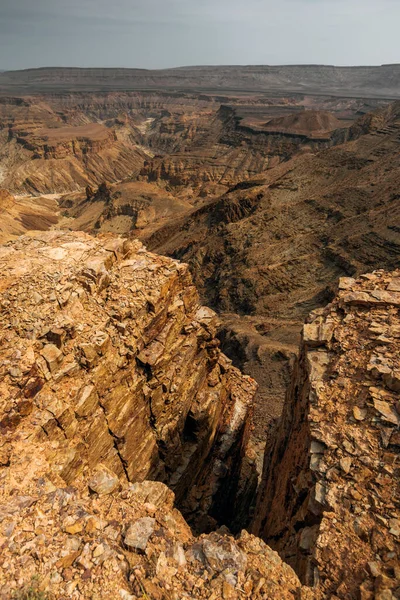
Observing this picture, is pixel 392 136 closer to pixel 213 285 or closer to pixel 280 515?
pixel 213 285

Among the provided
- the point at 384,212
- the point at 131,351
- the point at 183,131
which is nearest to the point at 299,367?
the point at 131,351

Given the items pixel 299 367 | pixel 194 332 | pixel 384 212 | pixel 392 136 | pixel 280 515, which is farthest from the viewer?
pixel 392 136

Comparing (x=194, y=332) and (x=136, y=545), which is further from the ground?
(x=136, y=545)

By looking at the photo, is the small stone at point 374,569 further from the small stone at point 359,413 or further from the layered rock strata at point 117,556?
the small stone at point 359,413

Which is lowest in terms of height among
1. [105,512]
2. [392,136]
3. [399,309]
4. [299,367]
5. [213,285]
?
[213,285]

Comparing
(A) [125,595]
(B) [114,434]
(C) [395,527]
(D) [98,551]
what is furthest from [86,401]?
(C) [395,527]

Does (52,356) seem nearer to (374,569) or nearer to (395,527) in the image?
(374,569)

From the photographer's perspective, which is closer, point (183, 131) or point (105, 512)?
point (105, 512)
